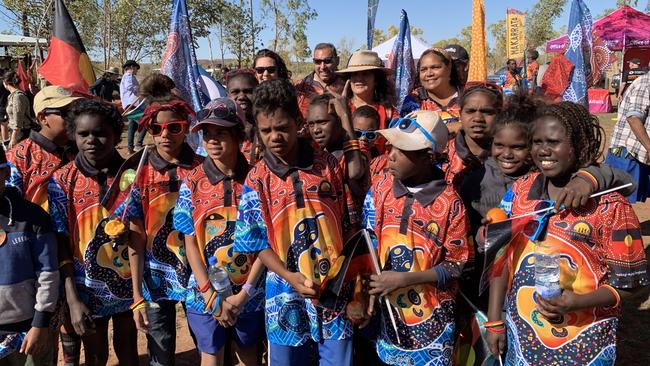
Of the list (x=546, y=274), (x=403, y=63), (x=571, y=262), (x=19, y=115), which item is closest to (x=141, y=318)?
(x=546, y=274)

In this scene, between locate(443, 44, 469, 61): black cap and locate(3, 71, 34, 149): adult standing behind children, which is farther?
locate(3, 71, 34, 149): adult standing behind children

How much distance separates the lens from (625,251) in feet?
6.93

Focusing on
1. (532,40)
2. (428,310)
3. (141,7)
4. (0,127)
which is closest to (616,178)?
(428,310)

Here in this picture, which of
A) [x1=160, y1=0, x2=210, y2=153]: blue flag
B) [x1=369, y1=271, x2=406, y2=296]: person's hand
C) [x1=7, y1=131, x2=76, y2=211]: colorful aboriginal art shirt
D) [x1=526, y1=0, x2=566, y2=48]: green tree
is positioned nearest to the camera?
[x1=369, y1=271, x2=406, y2=296]: person's hand

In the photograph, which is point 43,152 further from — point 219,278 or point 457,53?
point 457,53

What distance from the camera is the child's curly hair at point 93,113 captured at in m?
3.10

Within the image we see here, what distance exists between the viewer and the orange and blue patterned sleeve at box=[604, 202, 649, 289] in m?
2.11

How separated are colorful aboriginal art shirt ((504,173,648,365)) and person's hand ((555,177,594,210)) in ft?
0.29

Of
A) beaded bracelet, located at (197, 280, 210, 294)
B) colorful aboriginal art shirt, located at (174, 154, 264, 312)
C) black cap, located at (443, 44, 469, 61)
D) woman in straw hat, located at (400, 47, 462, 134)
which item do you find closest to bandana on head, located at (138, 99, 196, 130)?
colorful aboriginal art shirt, located at (174, 154, 264, 312)

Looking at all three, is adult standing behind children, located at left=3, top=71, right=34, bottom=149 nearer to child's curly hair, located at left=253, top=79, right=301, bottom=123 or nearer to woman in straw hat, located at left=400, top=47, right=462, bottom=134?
woman in straw hat, located at left=400, top=47, right=462, bottom=134

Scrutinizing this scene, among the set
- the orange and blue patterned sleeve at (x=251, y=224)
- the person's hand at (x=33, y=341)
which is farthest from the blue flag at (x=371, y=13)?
the person's hand at (x=33, y=341)

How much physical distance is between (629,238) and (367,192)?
4.17 ft

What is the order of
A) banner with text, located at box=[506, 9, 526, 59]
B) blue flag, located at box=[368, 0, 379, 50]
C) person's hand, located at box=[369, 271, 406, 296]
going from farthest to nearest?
banner with text, located at box=[506, 9, 526, 59]
blue flag, located at box=[368, 0, 379, 50]
person's hand, located at box=[369, 271, 406, 296]

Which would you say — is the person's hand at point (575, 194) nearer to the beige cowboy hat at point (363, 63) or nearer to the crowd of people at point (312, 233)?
the crowd of people at point (312, 233)
